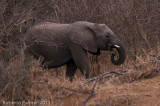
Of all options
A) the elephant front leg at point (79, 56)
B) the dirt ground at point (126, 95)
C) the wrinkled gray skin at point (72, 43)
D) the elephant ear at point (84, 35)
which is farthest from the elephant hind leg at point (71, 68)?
the dirt ground at point (126, 95)

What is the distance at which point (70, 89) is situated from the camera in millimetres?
5707

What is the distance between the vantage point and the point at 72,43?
27.7 ft

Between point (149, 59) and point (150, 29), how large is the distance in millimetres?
3117

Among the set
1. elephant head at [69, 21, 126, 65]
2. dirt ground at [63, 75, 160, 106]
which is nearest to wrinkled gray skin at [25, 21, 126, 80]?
elephant head at [69, 21, 126, 65]

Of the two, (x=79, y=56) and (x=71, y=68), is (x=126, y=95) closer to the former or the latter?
(x=79, y=56)

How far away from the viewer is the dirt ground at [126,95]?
5031 millimetres

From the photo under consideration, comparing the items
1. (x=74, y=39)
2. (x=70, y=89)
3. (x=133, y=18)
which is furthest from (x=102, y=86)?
(x=133, y=18)

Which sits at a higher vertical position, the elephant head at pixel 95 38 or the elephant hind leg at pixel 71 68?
the elephant head at pixel 95 38

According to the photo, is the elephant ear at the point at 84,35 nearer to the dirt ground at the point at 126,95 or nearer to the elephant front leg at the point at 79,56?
the elephant front leg at the point at 79,56

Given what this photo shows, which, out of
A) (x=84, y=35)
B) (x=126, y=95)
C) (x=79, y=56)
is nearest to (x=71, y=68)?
(x=79, y=56)

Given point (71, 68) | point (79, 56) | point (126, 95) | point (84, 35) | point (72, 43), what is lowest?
point (71, 68)

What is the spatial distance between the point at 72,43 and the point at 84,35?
1.23 ft

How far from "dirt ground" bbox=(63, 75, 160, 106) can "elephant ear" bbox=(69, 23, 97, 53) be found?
2.47m

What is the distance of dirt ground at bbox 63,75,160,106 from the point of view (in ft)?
16.5
